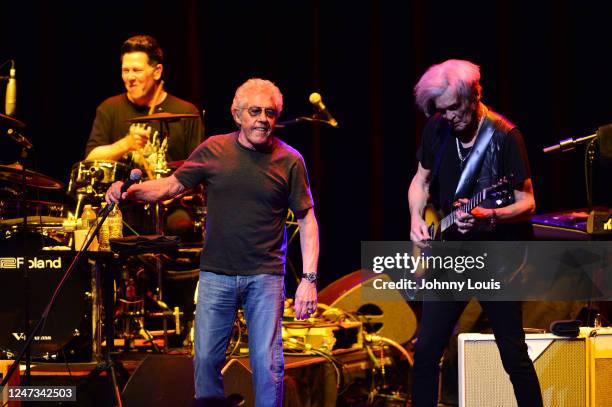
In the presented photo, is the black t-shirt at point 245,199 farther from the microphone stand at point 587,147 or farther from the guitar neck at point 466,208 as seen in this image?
the microphone stand at point 587,147

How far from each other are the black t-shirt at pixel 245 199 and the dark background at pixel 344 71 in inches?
120

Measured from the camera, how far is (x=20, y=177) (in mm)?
5301

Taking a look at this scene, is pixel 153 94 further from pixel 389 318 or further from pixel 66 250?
pixel 389 318

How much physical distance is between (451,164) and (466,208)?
0.70ft

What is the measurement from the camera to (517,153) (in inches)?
159

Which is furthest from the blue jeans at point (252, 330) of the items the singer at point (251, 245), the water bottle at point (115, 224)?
the water bottle at point (115, 224)

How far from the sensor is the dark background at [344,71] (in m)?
7.39

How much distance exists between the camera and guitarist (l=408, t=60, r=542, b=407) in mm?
3965

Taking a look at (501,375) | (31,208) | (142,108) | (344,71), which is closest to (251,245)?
(501,375)

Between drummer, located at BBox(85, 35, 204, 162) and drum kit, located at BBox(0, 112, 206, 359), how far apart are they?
A: 171 mm

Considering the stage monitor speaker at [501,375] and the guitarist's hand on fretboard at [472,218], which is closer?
the guitarist's hand on fretboard at [472,218]

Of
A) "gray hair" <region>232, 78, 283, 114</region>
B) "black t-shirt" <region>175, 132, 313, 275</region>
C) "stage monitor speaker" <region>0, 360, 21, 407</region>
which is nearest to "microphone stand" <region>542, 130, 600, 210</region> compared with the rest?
A: "black t-shirt" <region>175, 132, 313, 275</region>

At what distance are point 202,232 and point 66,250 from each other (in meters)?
1.08

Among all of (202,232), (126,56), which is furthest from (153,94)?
(202,232)
